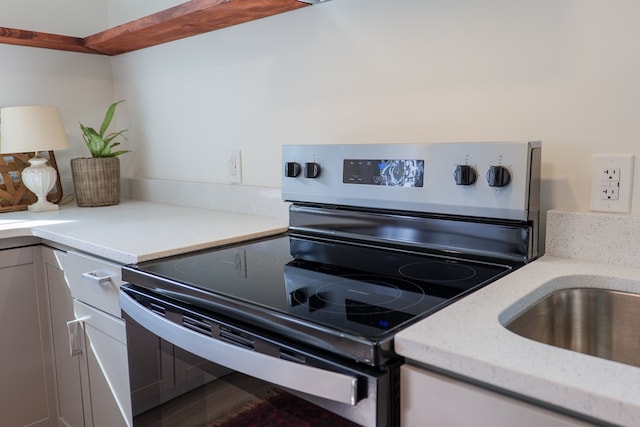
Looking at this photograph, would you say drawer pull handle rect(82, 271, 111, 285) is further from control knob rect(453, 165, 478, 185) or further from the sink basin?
the sink basin

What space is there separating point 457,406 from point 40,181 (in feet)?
6.20

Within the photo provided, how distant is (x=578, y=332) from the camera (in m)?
0.95

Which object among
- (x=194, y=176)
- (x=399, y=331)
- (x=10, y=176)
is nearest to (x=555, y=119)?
(x=399, y=331)

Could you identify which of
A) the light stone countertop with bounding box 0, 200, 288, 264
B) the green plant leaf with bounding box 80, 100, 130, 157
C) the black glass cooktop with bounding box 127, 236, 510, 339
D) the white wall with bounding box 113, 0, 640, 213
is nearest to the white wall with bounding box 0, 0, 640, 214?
the white wall with bounding box 113, 0, 640, 213

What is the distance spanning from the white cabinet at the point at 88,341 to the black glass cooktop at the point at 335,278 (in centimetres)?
24

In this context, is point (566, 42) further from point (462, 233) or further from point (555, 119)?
point (462, 233)

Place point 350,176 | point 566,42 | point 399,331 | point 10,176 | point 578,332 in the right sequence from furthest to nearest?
point 10,176, point 350,176, point 566,42, point 578,332, point 399,331

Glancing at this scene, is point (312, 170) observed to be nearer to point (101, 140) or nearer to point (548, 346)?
point (548, 346)

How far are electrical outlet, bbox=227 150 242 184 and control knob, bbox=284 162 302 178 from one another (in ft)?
1.40

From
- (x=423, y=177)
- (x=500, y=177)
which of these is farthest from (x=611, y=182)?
(x=423, y=177)

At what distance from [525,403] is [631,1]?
2.74 feet

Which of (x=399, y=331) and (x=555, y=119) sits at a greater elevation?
(x=555, y=119)

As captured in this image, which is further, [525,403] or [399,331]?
[399,331]

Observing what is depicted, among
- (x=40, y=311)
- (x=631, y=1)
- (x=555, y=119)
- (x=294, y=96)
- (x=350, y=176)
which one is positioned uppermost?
(x=631, y=1)
